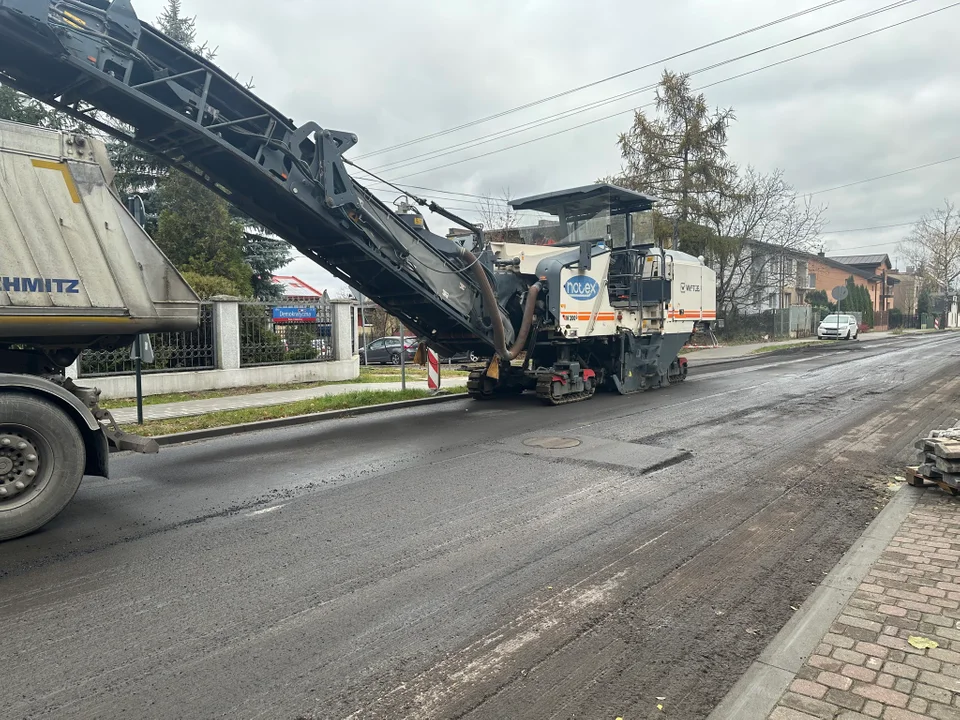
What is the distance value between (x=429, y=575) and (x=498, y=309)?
7156 mm

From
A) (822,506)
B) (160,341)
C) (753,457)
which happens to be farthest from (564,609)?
(160,341)

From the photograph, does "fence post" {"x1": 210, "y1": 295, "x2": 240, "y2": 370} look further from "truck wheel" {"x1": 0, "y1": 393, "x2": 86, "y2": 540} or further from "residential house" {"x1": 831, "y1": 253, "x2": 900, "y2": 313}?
"residential house" {"x1": 831, "y1": 253, "x2": 900, "y2": 313}

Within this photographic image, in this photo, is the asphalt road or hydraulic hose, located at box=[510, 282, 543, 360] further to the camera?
hydraulic hose, located at box=[510, 282, 543, 360]

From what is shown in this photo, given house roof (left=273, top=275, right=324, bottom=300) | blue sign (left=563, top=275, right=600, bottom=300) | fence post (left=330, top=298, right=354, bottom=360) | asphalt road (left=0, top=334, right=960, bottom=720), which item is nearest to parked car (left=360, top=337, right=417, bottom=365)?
house roof (left=273, top=275, right=324, bottom=300)

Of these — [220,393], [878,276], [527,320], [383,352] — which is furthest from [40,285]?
[878,276]

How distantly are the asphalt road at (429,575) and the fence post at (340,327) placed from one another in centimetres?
821

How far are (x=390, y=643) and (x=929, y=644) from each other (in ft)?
8.88

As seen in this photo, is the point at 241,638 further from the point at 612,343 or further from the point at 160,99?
the point at 612,343

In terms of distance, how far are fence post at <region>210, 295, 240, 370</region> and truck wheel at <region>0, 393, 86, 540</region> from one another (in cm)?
945

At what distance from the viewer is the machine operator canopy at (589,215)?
12.6 m

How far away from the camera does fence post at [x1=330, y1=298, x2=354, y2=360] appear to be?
16.7 meters

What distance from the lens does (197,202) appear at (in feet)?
75.8

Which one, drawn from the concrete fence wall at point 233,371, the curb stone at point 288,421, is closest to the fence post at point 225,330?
the concrete fence wall at point 233,371

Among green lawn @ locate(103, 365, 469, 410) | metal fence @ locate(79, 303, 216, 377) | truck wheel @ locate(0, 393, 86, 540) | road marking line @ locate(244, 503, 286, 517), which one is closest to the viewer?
truck wheel @ locate(0, 393, 86, 540)
